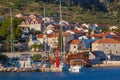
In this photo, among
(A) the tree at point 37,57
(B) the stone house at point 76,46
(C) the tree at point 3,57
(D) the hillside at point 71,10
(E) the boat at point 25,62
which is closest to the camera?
(E) the boat at point 25,62

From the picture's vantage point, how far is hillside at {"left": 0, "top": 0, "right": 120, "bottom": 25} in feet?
424

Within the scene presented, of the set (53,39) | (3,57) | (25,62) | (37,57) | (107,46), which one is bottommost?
(107,46)

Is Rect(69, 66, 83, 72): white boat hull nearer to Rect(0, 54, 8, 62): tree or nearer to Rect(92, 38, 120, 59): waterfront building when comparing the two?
Rect(0, 54, 8, 62): tree

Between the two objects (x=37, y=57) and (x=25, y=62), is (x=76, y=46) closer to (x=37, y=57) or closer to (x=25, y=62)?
(x=37, y=57)

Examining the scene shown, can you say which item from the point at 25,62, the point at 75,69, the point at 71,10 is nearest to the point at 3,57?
the point at 25,62

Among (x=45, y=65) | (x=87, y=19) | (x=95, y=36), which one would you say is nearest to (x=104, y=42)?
(x=95, y=36)

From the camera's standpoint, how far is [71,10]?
135750mm

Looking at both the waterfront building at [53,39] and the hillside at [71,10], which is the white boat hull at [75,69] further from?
the hillside at [71,10]

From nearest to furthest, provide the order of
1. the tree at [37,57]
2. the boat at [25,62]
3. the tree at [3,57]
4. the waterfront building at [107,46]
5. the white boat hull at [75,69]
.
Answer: the white boat hull at [75,69] → the boat at [25,62] → the tree at [3,57] → the tree at [37,57] → the waterfront building at [107,46]

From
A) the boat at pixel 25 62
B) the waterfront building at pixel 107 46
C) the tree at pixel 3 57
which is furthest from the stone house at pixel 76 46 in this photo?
the boat at pixel 25 62

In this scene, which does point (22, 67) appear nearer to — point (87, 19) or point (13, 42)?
point (13, 42)

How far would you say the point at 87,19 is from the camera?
429 ft


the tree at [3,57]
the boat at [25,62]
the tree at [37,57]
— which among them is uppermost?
the boat at [25,62]

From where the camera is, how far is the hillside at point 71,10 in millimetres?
129250
